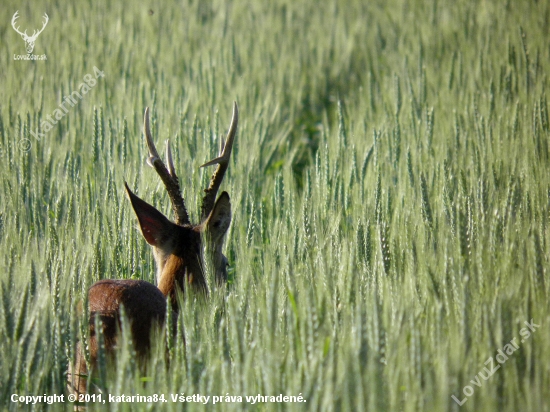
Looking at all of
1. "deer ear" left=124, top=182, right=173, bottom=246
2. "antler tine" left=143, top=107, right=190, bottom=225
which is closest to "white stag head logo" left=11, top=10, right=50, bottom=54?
"antler tine" left=143, top=107, right=190, bottom=225

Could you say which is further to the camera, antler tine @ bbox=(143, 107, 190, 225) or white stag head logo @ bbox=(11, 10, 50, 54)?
white stag head logo @ bbox=(11, 10, 50, 54)

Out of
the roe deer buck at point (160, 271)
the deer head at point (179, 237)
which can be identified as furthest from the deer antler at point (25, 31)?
the deer head at point (179, 237)

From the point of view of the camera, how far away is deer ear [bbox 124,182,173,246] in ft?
11.7

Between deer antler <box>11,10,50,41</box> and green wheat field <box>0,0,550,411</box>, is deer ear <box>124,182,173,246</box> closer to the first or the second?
green wheat field <box>0,0,550,411</box>

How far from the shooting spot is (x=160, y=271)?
376 centimetres

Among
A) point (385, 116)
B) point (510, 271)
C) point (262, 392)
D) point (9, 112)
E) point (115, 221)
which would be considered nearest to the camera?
point (262, 392)

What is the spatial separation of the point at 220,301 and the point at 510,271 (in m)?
1.13

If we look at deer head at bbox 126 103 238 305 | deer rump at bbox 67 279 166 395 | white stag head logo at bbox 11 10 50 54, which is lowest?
deer rump at bbox 67 279 166 395

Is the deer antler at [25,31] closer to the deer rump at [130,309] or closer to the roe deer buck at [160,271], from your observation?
the roe deer buck at [160,271]

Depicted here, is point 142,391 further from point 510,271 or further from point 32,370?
point 510,271

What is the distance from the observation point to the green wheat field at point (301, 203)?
2.33 m

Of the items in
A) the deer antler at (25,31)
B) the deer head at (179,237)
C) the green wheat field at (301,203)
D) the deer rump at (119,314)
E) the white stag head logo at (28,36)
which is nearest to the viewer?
the green wheat field at (301,203)

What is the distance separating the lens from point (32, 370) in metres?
2.56

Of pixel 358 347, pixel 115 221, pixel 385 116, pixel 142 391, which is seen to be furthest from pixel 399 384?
pixel 385 116
